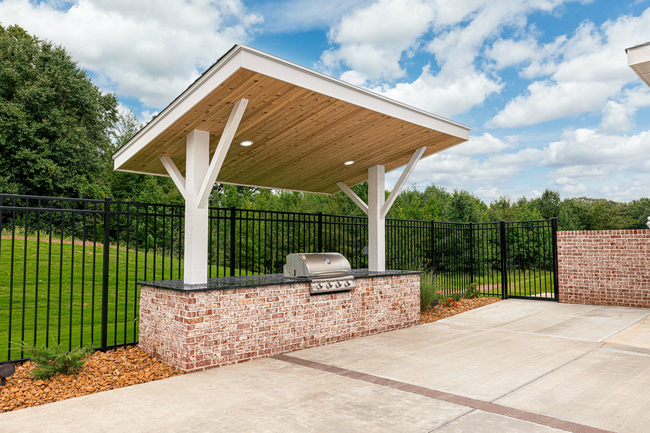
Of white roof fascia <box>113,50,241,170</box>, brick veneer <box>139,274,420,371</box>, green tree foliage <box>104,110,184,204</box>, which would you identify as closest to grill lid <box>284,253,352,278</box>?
brick veneer <box>139,274,420,371</box>

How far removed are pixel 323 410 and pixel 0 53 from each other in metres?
23.8

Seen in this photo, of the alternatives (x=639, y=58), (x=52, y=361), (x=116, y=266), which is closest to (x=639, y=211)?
(x=639, y=58)

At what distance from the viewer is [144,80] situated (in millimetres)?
27531

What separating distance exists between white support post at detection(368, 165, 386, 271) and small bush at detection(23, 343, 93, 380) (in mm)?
4617

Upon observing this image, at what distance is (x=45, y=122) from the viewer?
18.4 metres

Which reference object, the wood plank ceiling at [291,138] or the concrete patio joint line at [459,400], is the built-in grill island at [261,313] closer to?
the concrete patio joint line at [459,400]

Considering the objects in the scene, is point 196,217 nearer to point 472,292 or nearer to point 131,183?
point 472,292

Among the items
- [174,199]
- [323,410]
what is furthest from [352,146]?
[174,199]

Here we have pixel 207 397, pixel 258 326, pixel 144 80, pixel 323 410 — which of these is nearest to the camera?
pixel 323 410

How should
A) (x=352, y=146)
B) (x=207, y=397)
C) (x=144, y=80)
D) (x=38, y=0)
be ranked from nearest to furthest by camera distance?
(x=207, y=397), (x=352, y=146), (x=38, y=0), (x=144, y=80)

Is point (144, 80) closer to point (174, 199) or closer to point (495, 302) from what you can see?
point (174, 199)

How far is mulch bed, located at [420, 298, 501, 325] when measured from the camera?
25.7ft

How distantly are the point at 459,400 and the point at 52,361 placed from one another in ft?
12.8

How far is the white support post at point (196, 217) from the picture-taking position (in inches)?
191
